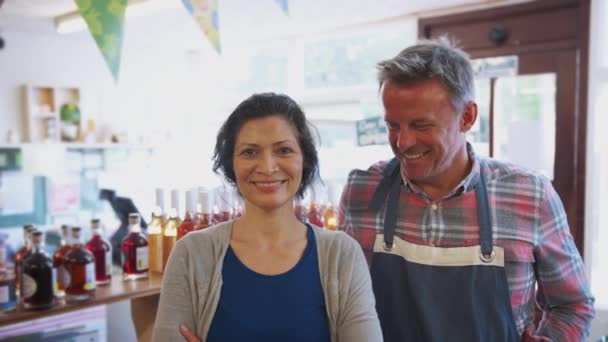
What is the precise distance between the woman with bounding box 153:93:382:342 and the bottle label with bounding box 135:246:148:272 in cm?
94

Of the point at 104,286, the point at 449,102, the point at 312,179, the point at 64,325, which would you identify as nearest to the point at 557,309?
the point at 449,102

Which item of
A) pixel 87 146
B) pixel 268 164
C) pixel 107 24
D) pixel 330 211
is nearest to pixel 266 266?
pixel 268 164

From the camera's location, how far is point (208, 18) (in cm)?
231

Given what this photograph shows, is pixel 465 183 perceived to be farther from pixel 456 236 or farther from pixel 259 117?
pixel 259 117

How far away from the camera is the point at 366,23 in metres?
4.13

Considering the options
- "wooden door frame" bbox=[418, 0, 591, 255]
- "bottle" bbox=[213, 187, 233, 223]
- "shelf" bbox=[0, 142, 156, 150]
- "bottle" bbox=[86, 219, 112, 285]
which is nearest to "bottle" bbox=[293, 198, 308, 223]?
"bottle" bbox=[213, 187, 233, 223]

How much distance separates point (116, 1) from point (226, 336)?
1485 millimetres

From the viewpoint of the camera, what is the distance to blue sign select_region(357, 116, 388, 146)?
254cm

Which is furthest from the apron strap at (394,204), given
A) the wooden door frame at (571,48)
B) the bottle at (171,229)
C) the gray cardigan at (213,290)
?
the wooden door frame at (571,48)

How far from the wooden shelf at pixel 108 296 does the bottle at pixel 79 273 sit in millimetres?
27

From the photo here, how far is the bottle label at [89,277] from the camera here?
1787 millimetres

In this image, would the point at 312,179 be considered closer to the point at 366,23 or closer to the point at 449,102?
the point at 449,102

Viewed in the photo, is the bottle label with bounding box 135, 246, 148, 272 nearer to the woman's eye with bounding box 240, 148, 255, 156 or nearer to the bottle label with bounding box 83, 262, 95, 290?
the bottle label with bounding box 83, 262, 95, 290

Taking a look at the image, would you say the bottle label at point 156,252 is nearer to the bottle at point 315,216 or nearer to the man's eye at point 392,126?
the bottle at point 315,216
